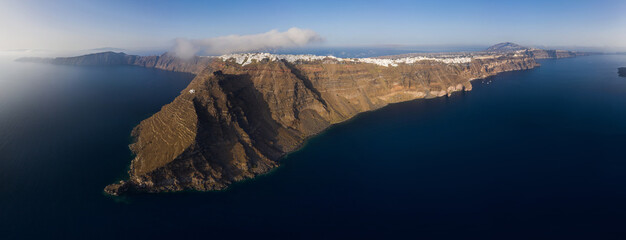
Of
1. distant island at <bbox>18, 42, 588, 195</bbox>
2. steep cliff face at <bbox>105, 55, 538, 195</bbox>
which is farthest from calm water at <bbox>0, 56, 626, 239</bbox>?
steep cliff face at <bbox>105, 55, 538, 195</bbox>

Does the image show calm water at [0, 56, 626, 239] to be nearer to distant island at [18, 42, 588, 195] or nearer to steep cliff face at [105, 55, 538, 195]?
distant island at [18, 42, 588, 195]

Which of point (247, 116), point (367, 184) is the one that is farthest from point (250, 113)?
point (367, 184)

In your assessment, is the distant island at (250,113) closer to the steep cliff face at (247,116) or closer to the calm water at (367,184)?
the steep cliff face at (247,116)

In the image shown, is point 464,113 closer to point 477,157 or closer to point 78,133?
point 477,157

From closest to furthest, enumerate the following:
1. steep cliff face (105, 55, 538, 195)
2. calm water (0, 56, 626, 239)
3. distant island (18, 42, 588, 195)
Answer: calm water (0, 56, 626, 239) < steep cliff face (105, 55, 538, 195) < distant island (18, 42, 588, 195)

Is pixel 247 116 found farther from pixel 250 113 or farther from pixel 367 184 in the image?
pixel 367 184

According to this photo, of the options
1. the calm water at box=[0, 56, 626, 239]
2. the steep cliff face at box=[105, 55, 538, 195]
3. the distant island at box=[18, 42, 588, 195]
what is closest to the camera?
the calm water at box=[0, 56, 626, 239]

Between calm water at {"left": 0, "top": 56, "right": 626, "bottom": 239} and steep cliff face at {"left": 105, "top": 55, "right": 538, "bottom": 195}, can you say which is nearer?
calm water at {"left": 0, "top": 56, "right": 626, "bottom": 239}
